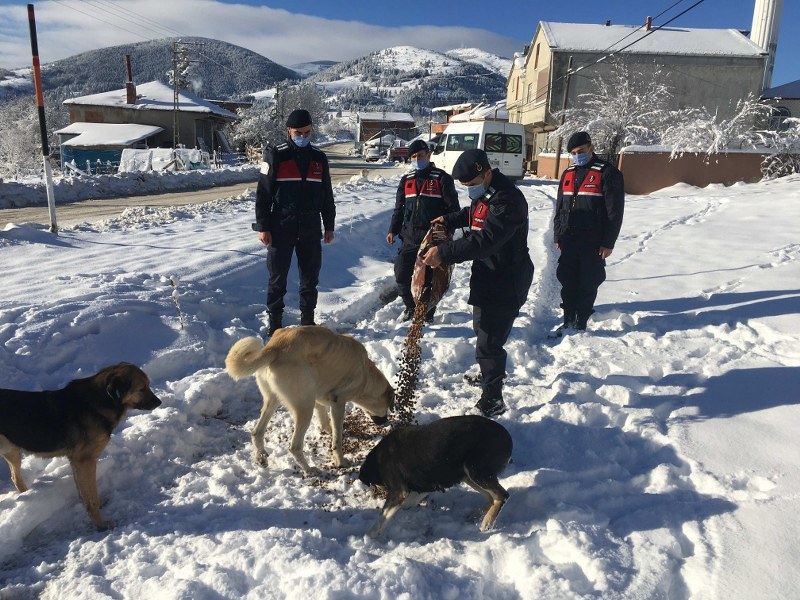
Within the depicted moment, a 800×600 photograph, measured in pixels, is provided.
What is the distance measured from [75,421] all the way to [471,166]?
315 cm

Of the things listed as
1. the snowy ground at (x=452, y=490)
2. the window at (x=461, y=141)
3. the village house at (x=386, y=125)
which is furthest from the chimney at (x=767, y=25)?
the village house at (x=386, y=125)

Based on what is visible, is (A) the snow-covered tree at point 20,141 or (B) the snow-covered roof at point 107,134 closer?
(B) the snow-covered roof at point 107,134

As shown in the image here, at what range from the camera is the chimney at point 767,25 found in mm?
34312

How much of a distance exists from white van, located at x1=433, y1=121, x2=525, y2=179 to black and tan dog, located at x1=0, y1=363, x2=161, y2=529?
18.5 m

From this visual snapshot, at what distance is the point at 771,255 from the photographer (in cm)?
889

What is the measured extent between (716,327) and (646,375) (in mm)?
1672

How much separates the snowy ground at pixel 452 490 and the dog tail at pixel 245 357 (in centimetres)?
85

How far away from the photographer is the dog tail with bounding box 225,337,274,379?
326 cm

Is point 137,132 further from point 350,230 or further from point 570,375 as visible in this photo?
point 570,375

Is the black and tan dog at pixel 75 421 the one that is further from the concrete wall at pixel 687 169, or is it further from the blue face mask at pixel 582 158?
the concrete wall at pixel 687 169

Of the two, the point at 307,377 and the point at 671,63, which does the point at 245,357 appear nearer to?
the point at 307,377

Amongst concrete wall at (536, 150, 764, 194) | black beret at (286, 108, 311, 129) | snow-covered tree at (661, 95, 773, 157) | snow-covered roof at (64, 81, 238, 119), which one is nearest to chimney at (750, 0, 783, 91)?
snow-covered tree at (661, 95, 773, 157)

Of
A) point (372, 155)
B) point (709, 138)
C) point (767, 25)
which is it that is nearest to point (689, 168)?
point (709, 138)

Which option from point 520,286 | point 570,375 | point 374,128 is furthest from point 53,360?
point 374,128
